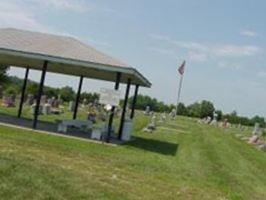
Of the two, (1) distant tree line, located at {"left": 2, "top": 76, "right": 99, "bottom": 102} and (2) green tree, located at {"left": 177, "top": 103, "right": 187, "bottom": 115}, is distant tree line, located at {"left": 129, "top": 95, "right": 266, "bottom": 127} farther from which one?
(1) distant tree line, located at {"left": 2, "top": 76, "right": 99, "bottom": 102}

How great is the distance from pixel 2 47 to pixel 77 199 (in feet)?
50.9

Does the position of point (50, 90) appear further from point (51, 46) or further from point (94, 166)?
point (94, 166)

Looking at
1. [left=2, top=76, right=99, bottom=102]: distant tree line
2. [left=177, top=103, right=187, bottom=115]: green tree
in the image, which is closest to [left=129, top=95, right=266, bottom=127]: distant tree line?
[left=177, top=103, right=187, bottom=115]: green tree

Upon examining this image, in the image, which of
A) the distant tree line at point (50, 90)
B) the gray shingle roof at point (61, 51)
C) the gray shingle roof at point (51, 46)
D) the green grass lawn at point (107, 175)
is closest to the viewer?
the green grass lawn at point (107, 175)

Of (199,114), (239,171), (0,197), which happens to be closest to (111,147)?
(239,171)

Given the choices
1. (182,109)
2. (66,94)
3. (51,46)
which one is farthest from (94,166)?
(182,109)

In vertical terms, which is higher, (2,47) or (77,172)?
(2,47)

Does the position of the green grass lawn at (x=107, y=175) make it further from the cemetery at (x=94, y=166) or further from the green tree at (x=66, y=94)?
the green tree at (x=66, y=94)

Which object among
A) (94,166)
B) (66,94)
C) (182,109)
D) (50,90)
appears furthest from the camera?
(182,109)

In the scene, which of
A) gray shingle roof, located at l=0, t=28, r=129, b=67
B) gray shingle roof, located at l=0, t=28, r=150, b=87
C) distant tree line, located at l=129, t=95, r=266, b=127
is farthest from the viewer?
distant tree line, located at l=129, t=95, r=266, b=127

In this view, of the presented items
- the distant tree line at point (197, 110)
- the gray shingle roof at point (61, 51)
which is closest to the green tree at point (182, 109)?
the distant tree line at point (197, 110)

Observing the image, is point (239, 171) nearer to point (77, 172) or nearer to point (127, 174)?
point (127, 174)

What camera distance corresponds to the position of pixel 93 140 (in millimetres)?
24125

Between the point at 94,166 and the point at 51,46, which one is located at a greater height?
the point at 51,46
